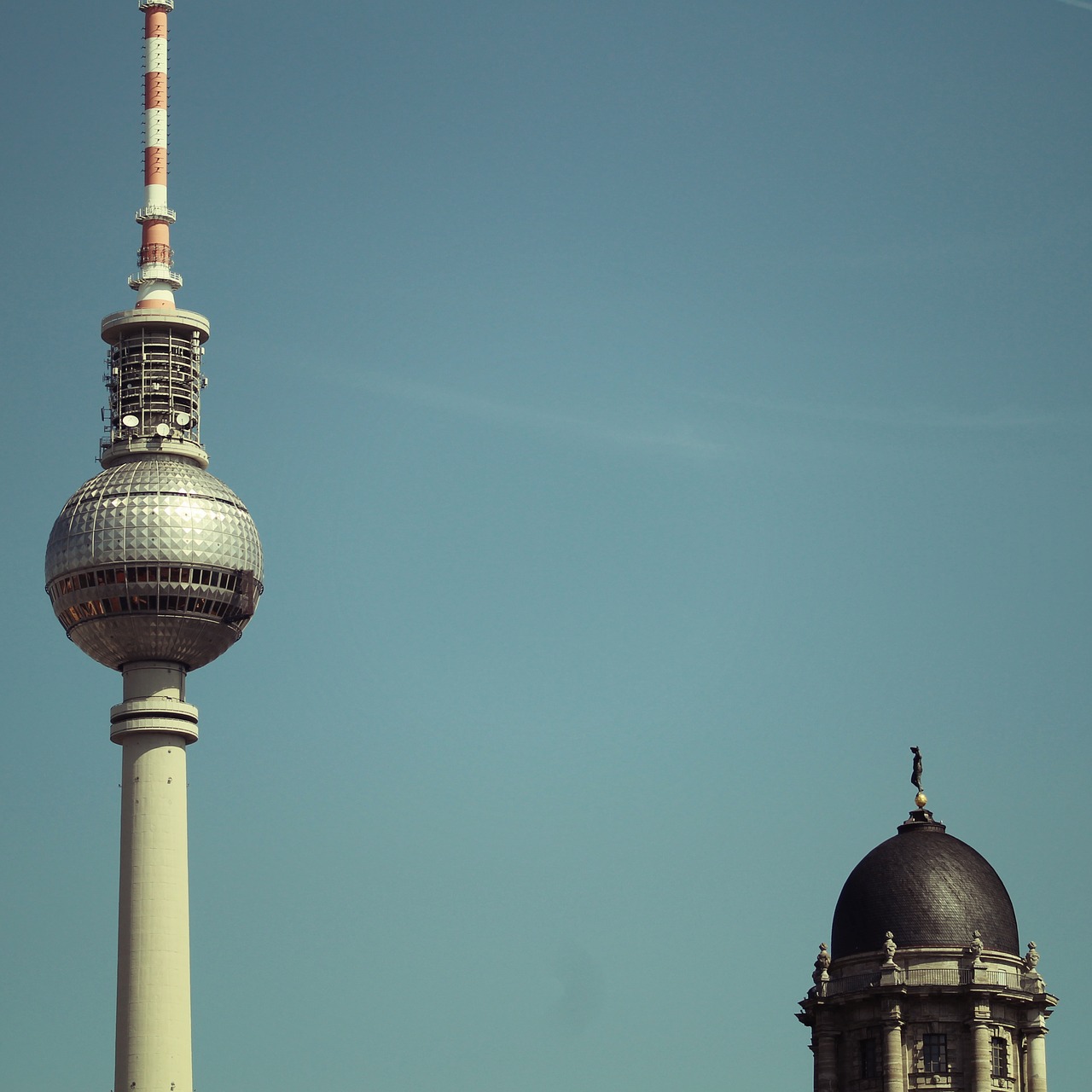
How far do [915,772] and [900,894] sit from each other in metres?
10.7

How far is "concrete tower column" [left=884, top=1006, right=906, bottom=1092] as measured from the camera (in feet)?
476

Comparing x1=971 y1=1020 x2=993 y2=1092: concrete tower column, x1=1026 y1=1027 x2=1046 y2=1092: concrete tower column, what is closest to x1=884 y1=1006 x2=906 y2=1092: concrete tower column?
x1=971 y1=1020 x2=993 y2=1092: concrete tower column

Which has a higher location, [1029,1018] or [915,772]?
[915,772]

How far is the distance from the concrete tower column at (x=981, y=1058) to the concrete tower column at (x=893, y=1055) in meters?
4.01

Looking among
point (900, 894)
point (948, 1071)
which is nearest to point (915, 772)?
point (900, 894)

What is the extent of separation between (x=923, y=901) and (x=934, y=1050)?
866cm

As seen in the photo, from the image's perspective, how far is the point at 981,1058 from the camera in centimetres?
14462

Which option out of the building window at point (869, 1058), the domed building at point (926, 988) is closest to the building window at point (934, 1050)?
the domed building at point (926, 988)

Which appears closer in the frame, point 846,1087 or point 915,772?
point 846,1087

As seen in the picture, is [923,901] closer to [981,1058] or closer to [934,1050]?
[934,1050]

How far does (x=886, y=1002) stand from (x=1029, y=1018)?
874cm

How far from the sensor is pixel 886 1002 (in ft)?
480

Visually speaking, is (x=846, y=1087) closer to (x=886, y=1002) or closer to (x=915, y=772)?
(x=886, y=1002)

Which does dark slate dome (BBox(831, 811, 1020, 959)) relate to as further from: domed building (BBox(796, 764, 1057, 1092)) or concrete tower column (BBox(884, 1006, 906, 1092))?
concrete tower column (BBox(884, 1006, 906, 1092))
